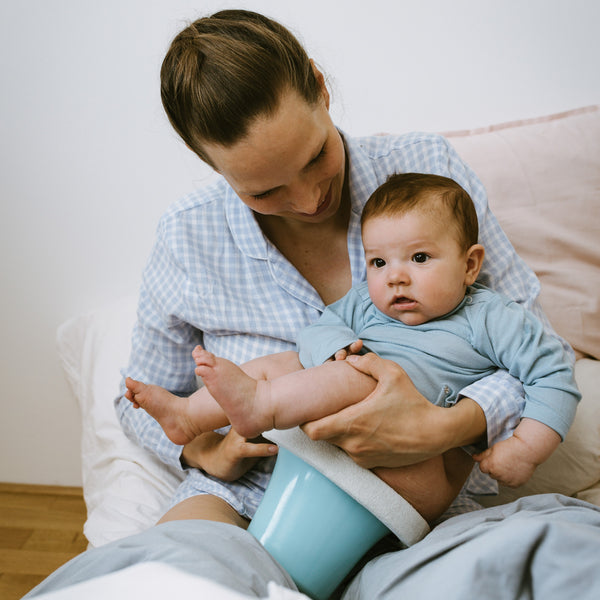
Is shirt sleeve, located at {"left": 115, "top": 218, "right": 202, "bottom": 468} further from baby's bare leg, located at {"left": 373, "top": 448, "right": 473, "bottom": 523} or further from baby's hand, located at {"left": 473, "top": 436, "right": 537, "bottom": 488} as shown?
baby's hand, located at {"left": 473, "top": 436, "right": 537, "bottom": 488}

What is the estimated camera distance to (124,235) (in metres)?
1.98

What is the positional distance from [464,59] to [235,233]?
96 centimetres

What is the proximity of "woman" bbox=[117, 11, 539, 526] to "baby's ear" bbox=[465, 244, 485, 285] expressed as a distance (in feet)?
0.34

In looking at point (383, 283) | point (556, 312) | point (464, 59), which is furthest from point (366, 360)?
point (464, 59)

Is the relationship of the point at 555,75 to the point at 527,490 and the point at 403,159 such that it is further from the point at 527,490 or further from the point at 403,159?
the point at 527,490

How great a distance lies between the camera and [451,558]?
2.60 ft

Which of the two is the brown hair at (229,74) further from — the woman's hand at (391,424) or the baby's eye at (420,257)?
the woman's hand at (391,424)

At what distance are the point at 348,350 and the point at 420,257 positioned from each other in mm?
219

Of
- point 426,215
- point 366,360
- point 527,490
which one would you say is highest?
point 426,215

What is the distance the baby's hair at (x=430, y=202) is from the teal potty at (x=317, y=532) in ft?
1.61

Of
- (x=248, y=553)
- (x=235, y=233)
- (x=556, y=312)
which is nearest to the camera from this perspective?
(x=248, y=553)

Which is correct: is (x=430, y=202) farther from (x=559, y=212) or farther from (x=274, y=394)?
(x=559, y=212)

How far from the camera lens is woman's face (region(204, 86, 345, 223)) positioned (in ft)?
3.26

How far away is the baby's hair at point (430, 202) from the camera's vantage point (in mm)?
1086
